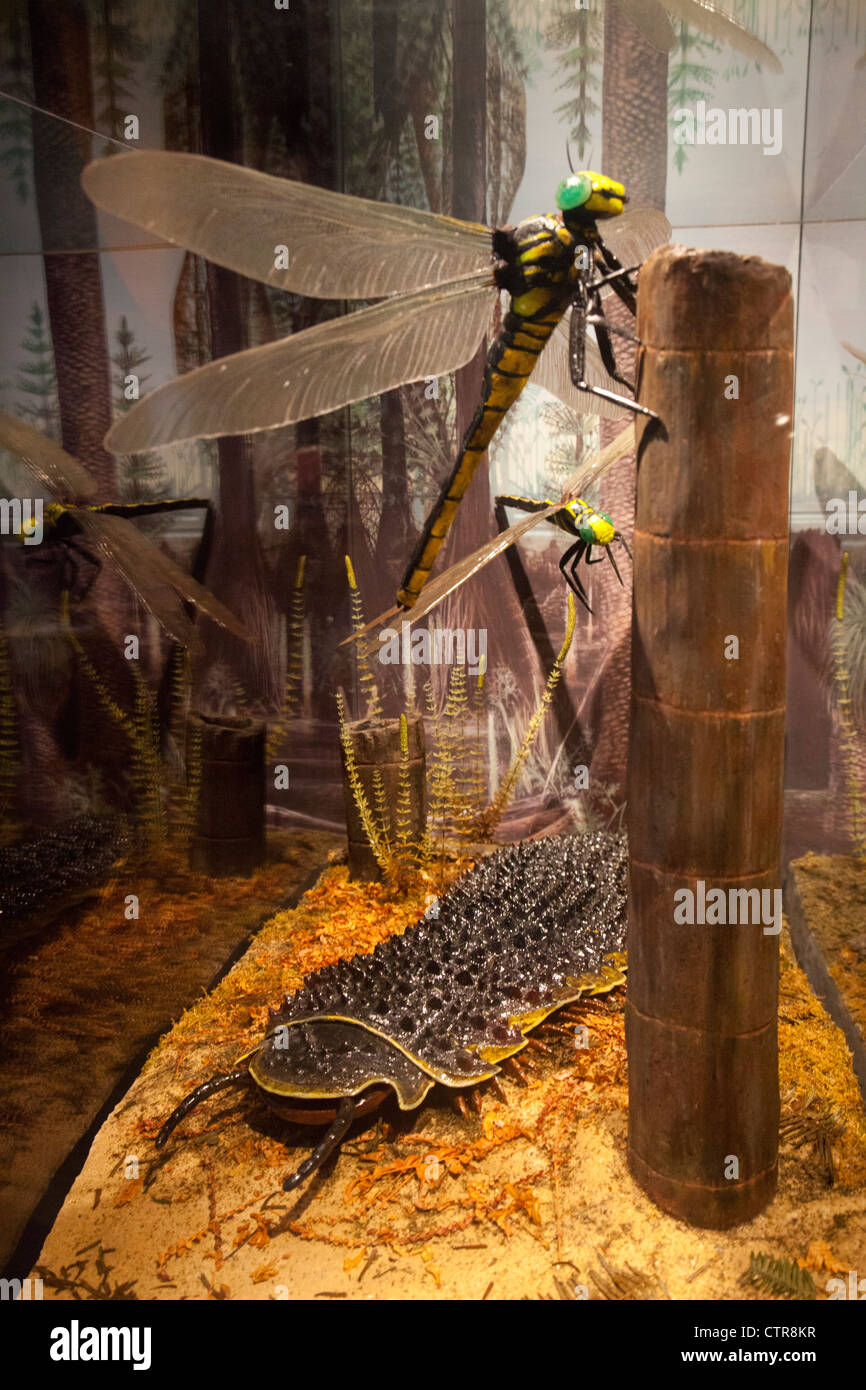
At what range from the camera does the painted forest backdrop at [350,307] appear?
2074 millimetres

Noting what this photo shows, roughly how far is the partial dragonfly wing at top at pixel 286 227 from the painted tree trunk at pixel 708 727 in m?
0.51

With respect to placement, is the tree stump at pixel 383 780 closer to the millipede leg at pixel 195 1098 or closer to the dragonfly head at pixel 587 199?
the millipede leg at pixel 195 1098

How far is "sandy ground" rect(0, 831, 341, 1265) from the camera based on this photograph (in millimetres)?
Answer: 1893

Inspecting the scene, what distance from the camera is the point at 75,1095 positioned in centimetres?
211

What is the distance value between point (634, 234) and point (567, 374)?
1.21 ft

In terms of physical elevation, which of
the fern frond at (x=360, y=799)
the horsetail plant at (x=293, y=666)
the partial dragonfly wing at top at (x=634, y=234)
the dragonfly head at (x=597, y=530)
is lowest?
the fern frond at (x=360, y=799)

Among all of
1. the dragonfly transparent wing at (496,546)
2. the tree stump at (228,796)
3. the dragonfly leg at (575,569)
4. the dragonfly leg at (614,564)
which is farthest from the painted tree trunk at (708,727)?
the tree stump at (228,796)

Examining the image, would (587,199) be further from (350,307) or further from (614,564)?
(614,564)

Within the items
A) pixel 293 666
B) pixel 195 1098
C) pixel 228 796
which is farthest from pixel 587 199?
pixel 195 1098

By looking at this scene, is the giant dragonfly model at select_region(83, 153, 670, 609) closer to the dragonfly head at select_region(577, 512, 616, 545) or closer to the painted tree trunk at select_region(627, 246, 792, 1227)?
the painted tree trunk at select_region(627, 246, 792, 1227)

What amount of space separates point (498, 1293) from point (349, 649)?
1913mm

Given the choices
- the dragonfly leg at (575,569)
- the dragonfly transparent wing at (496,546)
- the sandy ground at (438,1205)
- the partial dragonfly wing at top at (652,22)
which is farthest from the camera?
the dragonfly leg at (575,569)

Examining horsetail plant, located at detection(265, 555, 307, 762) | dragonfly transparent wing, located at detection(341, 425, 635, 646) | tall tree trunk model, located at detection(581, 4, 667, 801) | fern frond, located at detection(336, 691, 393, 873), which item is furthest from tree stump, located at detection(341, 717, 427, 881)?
tall tree trunk model, located at detection(581, 4, 667, 801)

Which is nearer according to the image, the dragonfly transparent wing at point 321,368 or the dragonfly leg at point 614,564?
the dragonfly transparent wing at point 321,368
